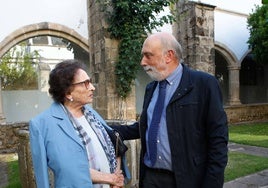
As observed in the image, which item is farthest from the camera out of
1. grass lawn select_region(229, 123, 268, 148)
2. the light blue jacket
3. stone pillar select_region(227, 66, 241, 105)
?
stone pillar select_region(227, 66, 241, 105)

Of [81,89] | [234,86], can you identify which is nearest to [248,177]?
[81,89]

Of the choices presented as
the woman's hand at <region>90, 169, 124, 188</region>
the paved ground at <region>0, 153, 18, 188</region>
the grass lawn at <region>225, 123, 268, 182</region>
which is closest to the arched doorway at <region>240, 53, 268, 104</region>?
the grass lawn at <region>225, 123, 268, 182</region>

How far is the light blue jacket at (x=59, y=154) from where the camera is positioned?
69.8 inches

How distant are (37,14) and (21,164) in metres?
5.17

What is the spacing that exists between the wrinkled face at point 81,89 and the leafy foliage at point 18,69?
7597 millimetres

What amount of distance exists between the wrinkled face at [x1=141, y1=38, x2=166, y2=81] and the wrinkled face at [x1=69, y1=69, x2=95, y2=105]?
0.43 metres

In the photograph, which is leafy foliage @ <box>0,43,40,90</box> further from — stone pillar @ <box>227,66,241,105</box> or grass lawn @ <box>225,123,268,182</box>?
stone pillar @ <box>227,66,241,105</box>

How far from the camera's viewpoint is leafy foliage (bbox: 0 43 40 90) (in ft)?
29.2

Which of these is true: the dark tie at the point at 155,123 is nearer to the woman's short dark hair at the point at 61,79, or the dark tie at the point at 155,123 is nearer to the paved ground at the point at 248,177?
the woman's short dark hair at the point at 61,79

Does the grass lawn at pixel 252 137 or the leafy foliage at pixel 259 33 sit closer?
the grass lawn at pixel 252 137

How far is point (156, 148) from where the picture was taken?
6.65 feet

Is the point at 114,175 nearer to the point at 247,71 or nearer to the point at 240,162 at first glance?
the point at 240,162

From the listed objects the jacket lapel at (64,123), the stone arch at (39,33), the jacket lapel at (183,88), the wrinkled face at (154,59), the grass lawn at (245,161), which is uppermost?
the stone arch at (39,33)

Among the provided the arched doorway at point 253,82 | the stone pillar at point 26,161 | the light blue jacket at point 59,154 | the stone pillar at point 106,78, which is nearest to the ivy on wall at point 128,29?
the stone pillar at point 106,78
